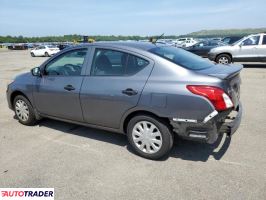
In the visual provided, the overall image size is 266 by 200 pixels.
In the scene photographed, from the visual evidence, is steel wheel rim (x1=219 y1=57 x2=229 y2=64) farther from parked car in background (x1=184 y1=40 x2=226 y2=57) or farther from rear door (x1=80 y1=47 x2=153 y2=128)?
rear door (x1=80 y1=47 x2=153 y2=128)

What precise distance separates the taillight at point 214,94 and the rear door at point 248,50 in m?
11.2

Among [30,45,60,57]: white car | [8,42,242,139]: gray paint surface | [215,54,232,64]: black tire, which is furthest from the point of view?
[30,45,60,57]: white car

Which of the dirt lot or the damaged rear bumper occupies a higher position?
the damaged rear bumper

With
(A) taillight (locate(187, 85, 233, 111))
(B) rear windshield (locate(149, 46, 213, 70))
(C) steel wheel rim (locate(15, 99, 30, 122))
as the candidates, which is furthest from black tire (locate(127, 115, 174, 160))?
(C) steel wheel rim (locate(15, 99, 30, 122))

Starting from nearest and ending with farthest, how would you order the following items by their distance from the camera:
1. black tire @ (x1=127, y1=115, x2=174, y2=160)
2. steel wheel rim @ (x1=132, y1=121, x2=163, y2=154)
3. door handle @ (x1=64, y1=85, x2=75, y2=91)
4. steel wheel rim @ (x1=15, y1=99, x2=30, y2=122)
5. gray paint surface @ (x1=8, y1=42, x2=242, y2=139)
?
gray paint surface @ (x1=8, y1=42, x2=242, y2=139)
black tire @ (x1=127, y1=115, x2=174, y2=160)
steel wheel rim @ (x1=132, y1=121, x2=163, y2=154)
door handle @ (x1=64, y1=85, x2=75, y2=91)
steel wheel rim @ (x1=15, y1=99, x2=30, y2=122)

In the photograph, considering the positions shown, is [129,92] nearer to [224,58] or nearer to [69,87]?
[69,87]

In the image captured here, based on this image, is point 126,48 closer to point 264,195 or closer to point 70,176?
point 70,176

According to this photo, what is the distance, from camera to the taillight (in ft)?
11.0

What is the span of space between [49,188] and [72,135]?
1689 mm

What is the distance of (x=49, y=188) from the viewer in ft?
10.9

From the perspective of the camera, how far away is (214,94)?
334 cm

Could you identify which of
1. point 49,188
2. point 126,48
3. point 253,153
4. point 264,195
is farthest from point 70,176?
point 253,153

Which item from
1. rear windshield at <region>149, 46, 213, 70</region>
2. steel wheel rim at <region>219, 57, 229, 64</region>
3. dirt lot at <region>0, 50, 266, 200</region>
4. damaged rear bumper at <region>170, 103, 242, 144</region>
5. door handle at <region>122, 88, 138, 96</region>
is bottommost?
dirt lot at <region>0, 50, 266, 200</region>

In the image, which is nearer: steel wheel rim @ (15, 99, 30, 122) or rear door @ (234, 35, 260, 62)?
steel wheel rim @ (15, 99, 30, 122)
